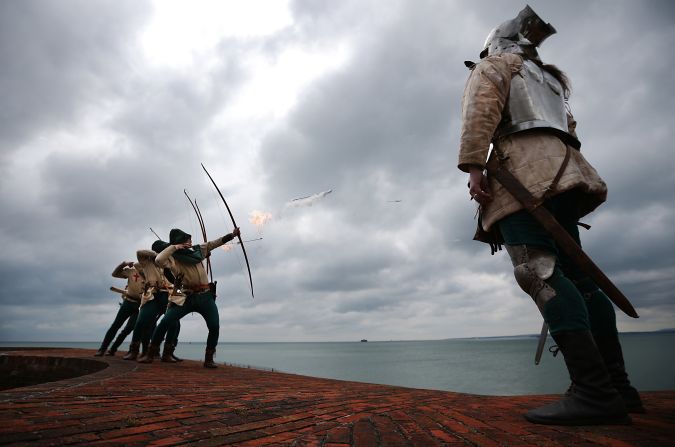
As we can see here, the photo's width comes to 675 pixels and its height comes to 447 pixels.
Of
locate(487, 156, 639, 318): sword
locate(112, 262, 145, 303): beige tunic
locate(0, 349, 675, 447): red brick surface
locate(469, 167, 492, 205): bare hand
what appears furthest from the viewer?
locate(112, 262, 145, 303): beige tunic

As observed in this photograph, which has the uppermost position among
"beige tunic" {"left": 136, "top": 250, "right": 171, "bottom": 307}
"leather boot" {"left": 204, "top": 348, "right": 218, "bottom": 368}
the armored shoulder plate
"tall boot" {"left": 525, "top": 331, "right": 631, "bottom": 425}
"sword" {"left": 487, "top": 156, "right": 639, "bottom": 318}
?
the armored shoulder plate

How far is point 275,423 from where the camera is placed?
1857mm

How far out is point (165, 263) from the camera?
6387 mm

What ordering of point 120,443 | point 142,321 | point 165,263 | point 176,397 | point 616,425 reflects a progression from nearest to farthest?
point 120,443, point 616,425, point 176,397, point 165,263, point 142,321

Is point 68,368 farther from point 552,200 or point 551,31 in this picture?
point 551,31

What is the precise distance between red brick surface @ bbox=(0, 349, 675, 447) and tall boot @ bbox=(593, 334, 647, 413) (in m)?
0.11

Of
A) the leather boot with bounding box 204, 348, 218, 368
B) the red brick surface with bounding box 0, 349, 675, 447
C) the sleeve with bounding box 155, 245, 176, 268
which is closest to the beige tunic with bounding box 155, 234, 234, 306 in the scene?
the sleeve with bounding box 155, 245, 176, 268

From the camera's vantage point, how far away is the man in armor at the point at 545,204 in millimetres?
1882

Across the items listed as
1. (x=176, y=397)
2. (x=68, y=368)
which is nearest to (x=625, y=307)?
(x=176, y=397)

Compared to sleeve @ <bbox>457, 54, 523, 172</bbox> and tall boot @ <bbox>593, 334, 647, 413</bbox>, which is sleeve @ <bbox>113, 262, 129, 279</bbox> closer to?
sleeve @ <bbox>457, 54, 523, 172</bbox>

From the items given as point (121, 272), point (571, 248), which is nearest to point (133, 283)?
point (121, 272)

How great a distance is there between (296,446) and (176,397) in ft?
4.90

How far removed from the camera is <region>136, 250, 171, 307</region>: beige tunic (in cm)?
720

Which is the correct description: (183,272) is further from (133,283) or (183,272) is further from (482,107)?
(482,107)
